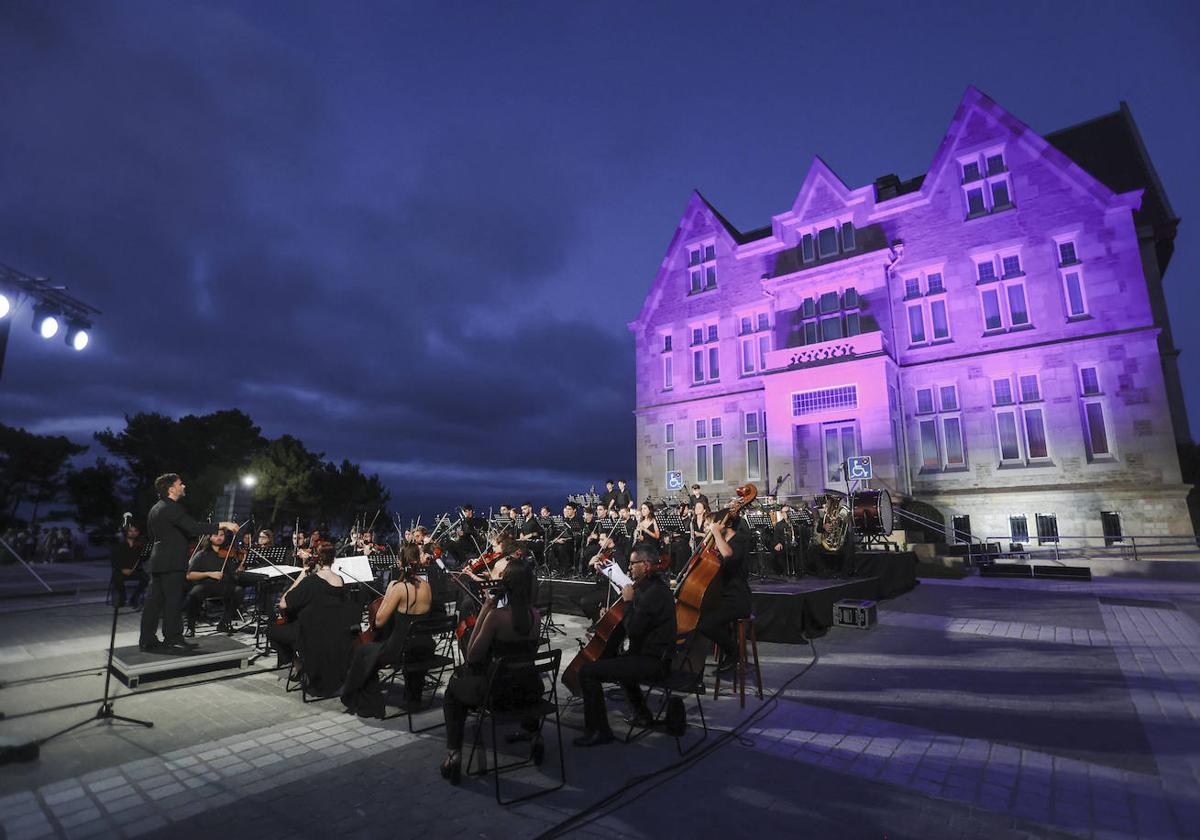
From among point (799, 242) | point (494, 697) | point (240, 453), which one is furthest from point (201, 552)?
point (240, 453)

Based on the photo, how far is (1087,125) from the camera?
81.3ft

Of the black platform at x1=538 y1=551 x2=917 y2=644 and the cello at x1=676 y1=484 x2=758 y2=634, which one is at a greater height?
the cello at x1=676 y1=484 x2=758 y2=634

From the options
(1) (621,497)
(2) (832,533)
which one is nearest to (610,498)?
(1) (621,497)

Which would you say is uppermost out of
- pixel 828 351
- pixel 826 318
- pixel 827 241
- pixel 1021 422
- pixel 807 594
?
pixel 827 241

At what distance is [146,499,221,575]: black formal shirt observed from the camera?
7203 millimetres

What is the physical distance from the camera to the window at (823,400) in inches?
844

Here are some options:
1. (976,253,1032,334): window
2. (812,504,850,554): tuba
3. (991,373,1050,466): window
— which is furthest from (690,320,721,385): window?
(812,504,850,554): tuba

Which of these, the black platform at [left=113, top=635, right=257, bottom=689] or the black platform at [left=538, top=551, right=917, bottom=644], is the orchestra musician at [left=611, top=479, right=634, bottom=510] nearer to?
the black platform at [left=538, top=551, right=917, bottom=644]

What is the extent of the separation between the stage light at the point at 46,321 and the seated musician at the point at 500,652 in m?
11.3

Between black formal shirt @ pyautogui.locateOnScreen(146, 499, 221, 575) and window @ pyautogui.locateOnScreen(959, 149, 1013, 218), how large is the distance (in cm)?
2810

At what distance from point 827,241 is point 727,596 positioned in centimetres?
2477

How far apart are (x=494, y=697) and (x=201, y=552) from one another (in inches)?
320

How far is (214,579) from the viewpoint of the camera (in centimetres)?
959

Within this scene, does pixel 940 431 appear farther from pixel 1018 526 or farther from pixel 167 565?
pixel 167 565
